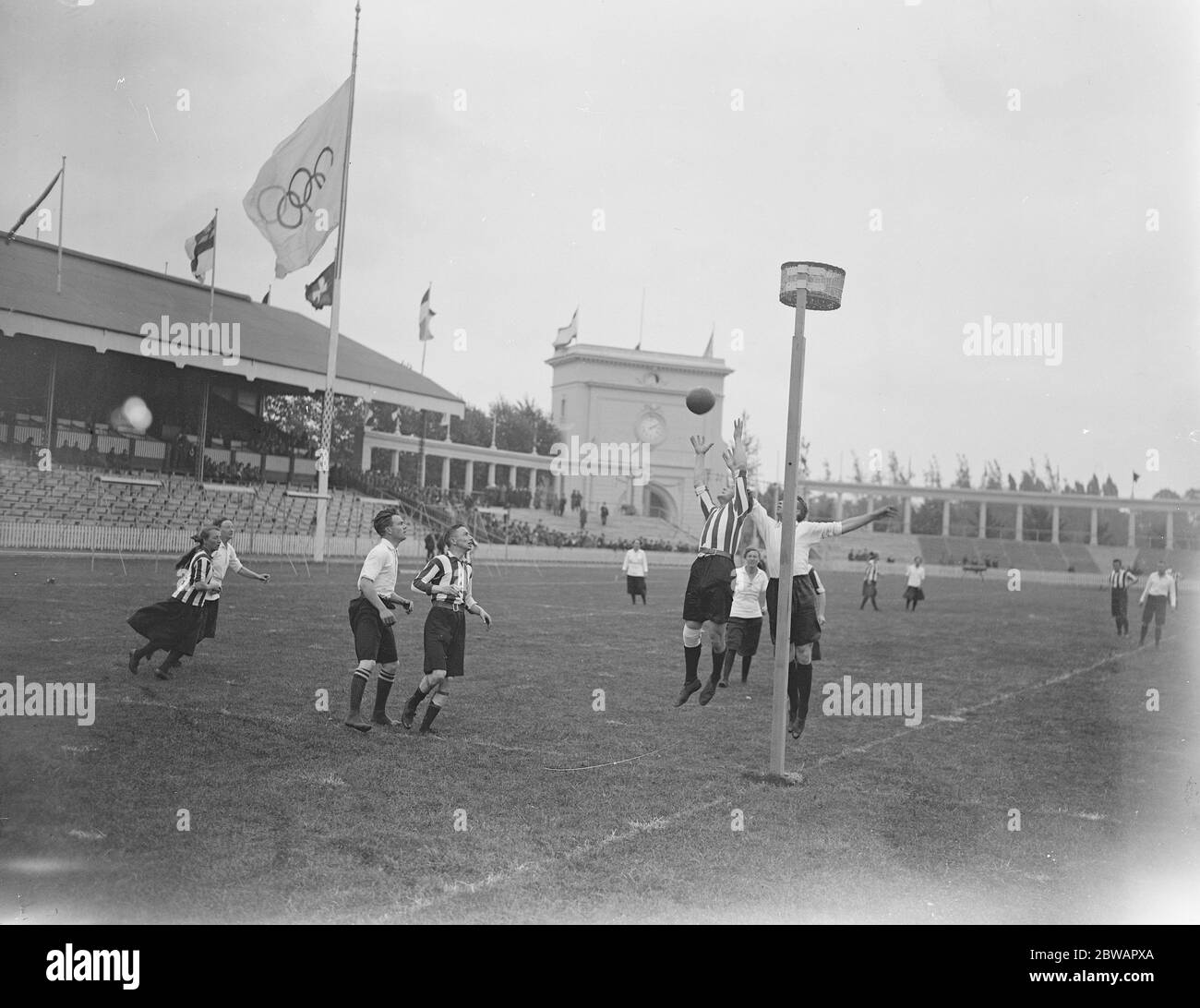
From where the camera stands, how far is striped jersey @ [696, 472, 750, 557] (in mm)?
7195

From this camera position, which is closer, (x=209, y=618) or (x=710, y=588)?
(x=710, y=588)

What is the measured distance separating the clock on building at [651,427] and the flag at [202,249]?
90.0 ft

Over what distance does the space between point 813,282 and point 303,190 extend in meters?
8.62

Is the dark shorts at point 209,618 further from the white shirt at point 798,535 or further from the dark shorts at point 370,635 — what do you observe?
the white shirt at point 798,535

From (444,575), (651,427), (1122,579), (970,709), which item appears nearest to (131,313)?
(444,575)

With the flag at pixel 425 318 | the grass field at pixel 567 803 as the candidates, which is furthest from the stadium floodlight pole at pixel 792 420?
the flag at pixel 425 318

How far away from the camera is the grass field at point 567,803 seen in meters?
4.16

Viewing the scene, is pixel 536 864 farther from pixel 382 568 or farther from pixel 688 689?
pixel 688 689

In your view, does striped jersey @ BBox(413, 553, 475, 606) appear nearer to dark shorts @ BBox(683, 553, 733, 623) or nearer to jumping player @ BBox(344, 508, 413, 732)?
jumping player @ BBox(344, 508, 413, 732)

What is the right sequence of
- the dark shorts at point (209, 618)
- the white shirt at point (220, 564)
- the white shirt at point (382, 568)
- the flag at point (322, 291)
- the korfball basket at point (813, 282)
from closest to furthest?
the korfball basket at point (813, 282), the white shirt at point (382, 568), the white shirt at point (220, 564), the dark shorts at point (209, 618), the flag at point (322, 291)

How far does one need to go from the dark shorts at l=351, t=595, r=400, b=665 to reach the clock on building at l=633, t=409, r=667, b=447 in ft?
106

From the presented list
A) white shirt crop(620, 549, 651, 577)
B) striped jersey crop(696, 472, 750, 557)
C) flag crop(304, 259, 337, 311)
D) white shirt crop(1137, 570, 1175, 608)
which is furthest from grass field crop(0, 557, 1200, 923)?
white shirt crop(620, 549, 651, 577)

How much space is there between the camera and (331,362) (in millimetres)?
15469
